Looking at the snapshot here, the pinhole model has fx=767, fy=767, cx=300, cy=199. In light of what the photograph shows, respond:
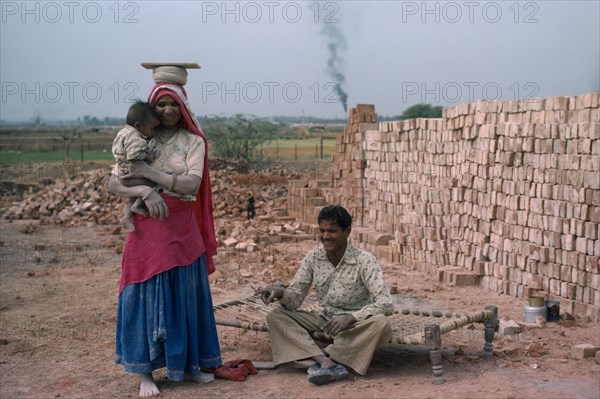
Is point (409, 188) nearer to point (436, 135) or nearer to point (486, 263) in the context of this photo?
point (436, 135)

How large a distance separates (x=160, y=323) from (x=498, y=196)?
5.15 metres

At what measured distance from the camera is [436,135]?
1061cm

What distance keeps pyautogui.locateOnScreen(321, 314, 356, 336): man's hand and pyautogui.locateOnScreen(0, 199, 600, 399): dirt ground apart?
1.15ft

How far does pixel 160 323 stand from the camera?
16.4ft

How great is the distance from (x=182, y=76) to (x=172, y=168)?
63 centimetres

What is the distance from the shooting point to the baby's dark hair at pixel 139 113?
16.4 ft

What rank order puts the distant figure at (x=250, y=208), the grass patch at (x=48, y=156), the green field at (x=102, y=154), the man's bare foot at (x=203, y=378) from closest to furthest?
the man's bare foot at (x=203, y=378) < the distant figure at (x=250, y=208) < the green field at (x=102, y=154) < the grass patch at (x=48, y=156)

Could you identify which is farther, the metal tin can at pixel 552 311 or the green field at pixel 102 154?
the green field at pixel 102 154

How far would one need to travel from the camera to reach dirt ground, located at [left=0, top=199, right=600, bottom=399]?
508 centimetres

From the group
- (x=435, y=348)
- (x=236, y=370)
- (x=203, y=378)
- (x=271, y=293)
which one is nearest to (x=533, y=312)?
(x=435, y=348)

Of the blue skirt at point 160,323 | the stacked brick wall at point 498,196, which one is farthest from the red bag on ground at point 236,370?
the stacked brick wall at point 498,196

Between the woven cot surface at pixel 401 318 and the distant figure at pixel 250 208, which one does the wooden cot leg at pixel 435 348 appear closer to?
the woven cot surface at pixel 401 318

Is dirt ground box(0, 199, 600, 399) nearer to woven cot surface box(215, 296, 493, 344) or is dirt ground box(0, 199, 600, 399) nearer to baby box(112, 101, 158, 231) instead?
woven cot surface box(215, 296, 493, 344)

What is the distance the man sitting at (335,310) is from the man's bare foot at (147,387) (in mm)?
880
